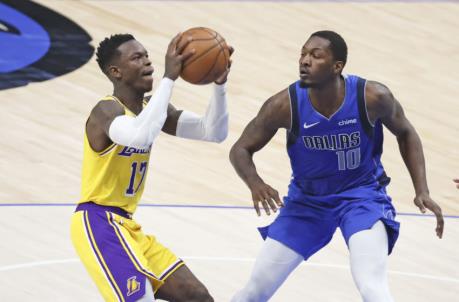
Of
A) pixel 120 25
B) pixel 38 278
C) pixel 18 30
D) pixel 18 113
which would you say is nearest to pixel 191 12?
pixel 120 25

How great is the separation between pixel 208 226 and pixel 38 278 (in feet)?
6.04

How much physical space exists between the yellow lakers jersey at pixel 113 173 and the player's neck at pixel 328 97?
1191 mm

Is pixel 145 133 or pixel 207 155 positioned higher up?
pixel 145 133

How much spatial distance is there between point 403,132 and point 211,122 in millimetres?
1302

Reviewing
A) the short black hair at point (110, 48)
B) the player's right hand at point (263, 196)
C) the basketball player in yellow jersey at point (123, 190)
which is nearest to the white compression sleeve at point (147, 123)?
the basketball player in yellow jersey at point (123, 190)

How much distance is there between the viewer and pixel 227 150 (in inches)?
527

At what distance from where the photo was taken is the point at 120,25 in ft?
53.5

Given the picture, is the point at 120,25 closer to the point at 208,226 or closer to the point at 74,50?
the point at 74,50

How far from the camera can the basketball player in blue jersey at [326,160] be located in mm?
8453

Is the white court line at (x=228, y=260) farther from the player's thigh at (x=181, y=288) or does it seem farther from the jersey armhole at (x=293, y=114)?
the player's thigh at (x=181, y=288)

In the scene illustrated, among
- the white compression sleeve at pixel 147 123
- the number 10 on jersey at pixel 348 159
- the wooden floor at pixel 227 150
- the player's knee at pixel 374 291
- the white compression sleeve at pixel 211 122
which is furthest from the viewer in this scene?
the wooden floor at pixel 227 150

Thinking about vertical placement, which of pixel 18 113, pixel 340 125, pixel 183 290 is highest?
pixel 340 125

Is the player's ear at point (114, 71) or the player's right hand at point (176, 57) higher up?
the player's right hand at point (176, 57)

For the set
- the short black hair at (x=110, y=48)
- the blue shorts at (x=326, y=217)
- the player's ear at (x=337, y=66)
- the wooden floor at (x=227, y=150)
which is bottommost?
the wooden floor at (x=227, y=150)
